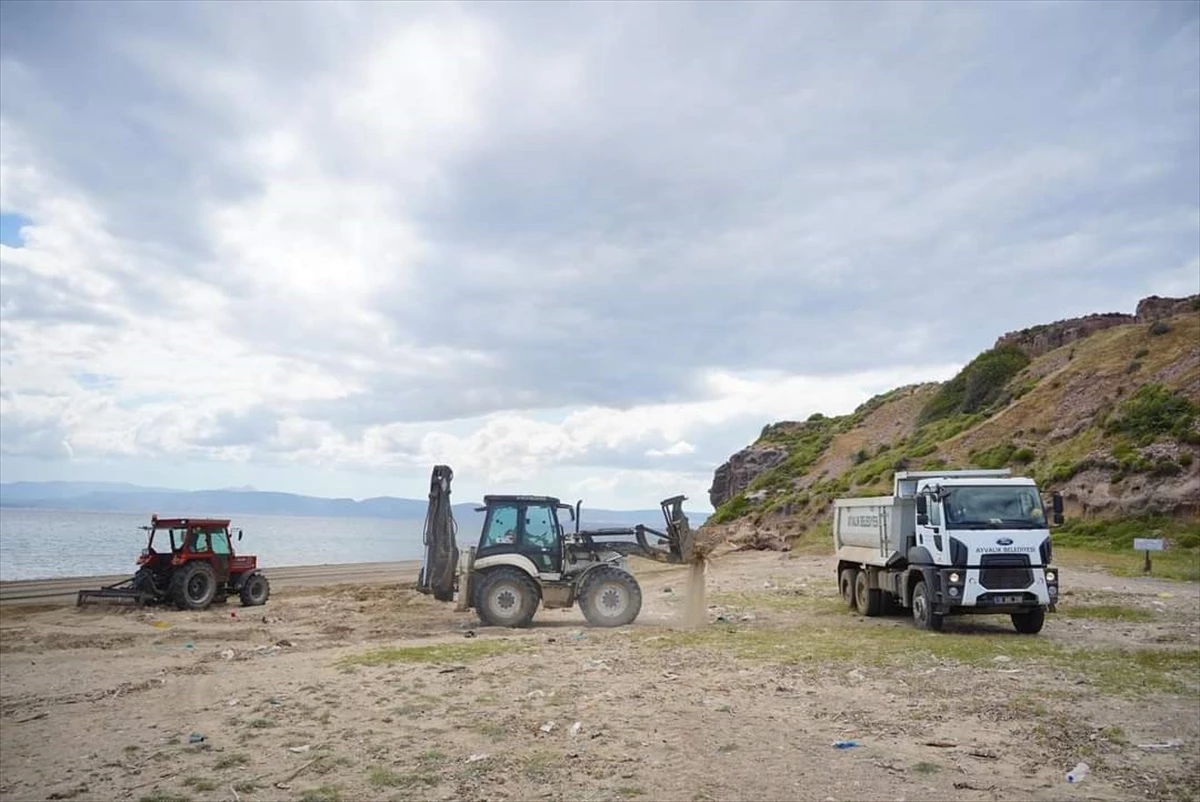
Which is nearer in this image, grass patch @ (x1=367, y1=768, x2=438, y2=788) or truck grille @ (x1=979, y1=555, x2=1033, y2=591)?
grass patch @ (x1=367, y1=768, x2=438, y2=788)

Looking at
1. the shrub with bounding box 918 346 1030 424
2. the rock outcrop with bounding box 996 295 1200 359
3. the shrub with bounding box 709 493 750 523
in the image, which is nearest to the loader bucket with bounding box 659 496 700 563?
the shrub with bounding box 709 493 750 523

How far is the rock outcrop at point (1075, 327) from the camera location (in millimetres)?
61469

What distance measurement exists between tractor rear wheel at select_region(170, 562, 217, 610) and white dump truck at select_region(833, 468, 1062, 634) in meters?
15.6

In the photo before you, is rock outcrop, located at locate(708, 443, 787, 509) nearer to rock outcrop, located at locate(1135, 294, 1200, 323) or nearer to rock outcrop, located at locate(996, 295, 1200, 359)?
rock outcrop, located at locate(996, 295, 1200, 359)

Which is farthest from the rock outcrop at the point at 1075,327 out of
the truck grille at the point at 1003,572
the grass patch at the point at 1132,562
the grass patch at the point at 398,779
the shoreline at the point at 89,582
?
the grass patch at the point at 398,779

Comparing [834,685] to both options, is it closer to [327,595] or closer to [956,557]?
[956,557]

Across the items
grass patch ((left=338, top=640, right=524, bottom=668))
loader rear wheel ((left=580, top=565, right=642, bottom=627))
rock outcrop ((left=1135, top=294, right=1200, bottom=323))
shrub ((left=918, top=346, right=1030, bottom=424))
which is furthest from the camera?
shrub ((left=918, top=346, right=1030, bottom=424))

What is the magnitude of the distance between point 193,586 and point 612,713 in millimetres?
15707

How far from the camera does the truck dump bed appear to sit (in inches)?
672

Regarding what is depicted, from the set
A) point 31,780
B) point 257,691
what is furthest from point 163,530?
point 31,780

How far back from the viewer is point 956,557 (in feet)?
49.7

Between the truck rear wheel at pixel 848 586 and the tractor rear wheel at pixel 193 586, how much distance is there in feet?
48.3

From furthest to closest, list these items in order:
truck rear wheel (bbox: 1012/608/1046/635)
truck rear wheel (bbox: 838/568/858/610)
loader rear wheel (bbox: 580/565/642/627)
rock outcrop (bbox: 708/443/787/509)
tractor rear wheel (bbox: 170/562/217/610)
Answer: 1. rock outcrop (bbox: 708/443/787/509)
2. tractor rear wheel (bbox: 170/562/217/610)
3. truck rear wheel (bbox: 838/568/858/610)
4. loader rear wheel (bbox: 580/565/642/627)
5. truck rear wheel (bbox: 1012/608/1046/635)

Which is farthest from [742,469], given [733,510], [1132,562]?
[1132,562]
